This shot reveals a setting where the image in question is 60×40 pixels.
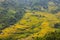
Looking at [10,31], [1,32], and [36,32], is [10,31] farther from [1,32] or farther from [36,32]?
[36,32]

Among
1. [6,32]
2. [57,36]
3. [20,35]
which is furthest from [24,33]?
[57,36]

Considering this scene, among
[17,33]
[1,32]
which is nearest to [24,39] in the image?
[17,33]

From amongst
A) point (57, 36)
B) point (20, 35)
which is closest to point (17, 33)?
point (20, 35)

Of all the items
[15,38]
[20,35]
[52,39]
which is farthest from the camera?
[20,35]

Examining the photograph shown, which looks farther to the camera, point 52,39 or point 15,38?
point 15,38

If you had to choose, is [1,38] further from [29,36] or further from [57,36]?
[57,36]

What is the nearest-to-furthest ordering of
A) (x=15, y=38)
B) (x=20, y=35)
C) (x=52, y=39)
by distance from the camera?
(x=52, y=39) < (x=15, y=38) < (x=20, y=35)

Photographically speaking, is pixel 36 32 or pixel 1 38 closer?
pixel 1 38

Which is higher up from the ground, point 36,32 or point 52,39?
point 52,39
